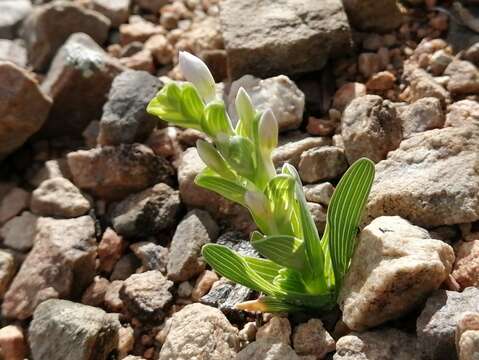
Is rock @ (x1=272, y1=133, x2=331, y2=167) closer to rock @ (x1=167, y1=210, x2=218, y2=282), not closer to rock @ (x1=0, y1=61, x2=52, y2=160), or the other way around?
rock @ (x1=167, y1=210, x2=218, y2=282)

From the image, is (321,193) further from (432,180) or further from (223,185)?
(223,185)

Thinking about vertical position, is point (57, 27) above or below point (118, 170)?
above

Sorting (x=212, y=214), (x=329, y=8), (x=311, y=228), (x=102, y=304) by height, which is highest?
(x=329, y=8)

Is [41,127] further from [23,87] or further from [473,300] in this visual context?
[473,300]

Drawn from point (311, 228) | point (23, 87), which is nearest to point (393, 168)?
point (311, 228)

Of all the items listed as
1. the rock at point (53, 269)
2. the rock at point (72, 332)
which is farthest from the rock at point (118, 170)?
the rock at point (72, 332)

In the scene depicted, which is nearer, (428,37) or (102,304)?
(102,304)

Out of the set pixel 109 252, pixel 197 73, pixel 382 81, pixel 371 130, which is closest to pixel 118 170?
pixel 109 252
